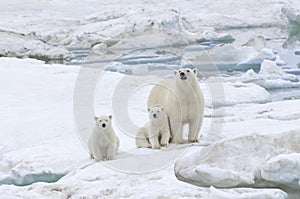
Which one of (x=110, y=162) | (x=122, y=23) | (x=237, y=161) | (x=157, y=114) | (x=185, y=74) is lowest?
(x=110, y=162)

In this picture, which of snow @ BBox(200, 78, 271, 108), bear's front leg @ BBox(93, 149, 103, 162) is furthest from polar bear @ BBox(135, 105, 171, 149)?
snow @ BBox(200, 78, 271, 108)

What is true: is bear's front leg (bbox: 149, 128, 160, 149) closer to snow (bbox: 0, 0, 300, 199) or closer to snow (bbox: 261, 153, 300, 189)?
snow (bbox: 0, 0, 300, 199)

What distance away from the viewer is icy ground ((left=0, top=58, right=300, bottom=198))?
Result: 477 centimetres

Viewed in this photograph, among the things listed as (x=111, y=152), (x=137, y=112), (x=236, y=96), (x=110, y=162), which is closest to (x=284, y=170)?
(x=110, y=162)

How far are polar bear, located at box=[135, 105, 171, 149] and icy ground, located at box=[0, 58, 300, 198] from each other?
4.9 inches

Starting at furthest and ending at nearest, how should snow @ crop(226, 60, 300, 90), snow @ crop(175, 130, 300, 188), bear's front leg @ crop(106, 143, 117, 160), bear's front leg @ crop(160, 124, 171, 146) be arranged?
snow @ crop(226, 60, 300, 90) < bear's front leg @ crop(160, 124, 171, 146) < bear's front leg @ crop(106, 143, 117, 160) < snow @ crop(175, 130, 300, 188)

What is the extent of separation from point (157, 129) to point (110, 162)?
0.58 metres

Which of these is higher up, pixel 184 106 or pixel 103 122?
pixel 184 106

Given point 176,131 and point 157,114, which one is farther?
point 176,131

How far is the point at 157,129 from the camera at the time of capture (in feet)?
18.7

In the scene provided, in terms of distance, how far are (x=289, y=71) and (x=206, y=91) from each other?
3.70 meters

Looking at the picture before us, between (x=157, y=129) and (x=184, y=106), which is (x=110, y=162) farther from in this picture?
(x=184, y=106)

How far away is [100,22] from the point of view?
20.9 meters

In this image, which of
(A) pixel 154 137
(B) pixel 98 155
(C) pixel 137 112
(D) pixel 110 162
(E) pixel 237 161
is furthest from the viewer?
(C) pixel 137 112
